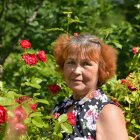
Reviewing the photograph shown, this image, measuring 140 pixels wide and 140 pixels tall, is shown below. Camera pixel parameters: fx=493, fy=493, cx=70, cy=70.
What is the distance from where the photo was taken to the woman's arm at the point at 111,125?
8.09 feet

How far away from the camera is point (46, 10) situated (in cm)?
589

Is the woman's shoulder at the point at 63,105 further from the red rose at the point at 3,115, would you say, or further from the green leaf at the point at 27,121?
the red rose at the point at 3,115

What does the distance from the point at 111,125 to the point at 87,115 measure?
176 mm

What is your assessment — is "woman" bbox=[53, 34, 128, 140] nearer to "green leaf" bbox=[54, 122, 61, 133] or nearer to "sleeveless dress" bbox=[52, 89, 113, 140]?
"sleeveless dress" bbox=[52, 89, 113, 140]

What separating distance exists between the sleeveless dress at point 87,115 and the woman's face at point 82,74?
0.18ft

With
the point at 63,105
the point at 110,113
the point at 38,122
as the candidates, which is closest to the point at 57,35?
the point at 63,105

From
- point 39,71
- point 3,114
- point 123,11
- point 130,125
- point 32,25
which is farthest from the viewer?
point 123,11

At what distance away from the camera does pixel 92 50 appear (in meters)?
2.67

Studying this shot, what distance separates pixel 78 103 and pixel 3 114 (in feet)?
2.05

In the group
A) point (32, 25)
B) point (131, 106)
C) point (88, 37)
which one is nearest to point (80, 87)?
point (88, 37)

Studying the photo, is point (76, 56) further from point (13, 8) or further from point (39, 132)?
point (13, 8)

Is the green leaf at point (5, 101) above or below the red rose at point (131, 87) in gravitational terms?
above

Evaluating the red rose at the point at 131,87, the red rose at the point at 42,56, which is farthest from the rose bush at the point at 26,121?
the red rose at the point at 131,87

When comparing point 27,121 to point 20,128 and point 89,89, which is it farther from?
point 89,89
